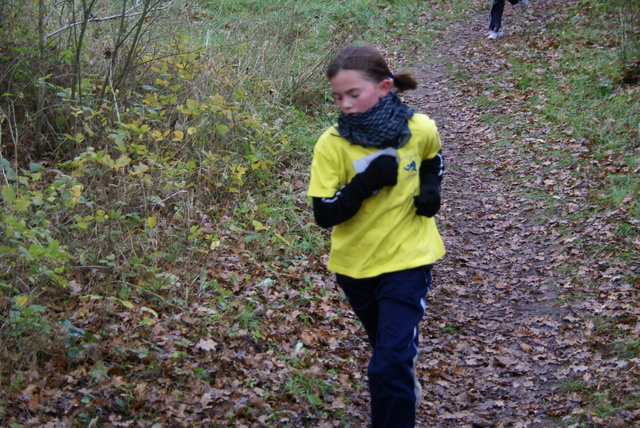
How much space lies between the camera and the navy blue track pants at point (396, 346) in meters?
3.18

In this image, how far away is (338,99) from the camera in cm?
334

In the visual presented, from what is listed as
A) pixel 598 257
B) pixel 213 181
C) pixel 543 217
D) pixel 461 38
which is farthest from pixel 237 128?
pixel 461 38

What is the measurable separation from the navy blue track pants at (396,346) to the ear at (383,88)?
981mm

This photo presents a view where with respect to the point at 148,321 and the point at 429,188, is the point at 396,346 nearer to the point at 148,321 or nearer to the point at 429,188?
the point at 429,188

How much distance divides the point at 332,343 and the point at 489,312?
1.70 metres

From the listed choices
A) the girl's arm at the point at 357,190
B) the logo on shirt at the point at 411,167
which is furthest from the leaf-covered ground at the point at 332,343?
the logo on shirt at the point at 411,167

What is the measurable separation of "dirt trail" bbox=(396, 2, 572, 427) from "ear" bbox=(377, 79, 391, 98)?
92.7 inches

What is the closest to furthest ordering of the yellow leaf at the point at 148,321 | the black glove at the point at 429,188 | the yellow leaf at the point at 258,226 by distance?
the black glove at the point at 429,188 < the yellow leaf at the point at 148,321 < the yellow leaf at the point at 258,226

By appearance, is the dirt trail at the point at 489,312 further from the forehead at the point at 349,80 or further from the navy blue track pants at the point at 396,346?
the forehead at the point at 349,80

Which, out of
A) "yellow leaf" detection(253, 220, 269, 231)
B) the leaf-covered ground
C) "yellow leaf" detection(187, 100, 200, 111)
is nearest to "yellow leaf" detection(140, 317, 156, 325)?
the leaf-covered ground

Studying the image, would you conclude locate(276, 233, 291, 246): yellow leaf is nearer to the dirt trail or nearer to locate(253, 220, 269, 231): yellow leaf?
locate(253, 220, 269, 231): yellow leaf

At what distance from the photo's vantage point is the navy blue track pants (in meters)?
3.18

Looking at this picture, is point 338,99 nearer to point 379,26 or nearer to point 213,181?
point 213,181

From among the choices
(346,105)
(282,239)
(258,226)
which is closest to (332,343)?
(282,239)
